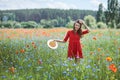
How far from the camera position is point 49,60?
6047mm

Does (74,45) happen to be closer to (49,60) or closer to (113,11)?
(49,60)

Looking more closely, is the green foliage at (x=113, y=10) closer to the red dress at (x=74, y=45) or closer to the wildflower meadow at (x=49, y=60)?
the wildflower meadow at (x=49, y=60)

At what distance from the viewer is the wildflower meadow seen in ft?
15.4

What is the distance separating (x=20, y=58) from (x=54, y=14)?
49.2 m

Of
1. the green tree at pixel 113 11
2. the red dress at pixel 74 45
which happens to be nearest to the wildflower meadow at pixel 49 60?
the red dress at pixel 74 45

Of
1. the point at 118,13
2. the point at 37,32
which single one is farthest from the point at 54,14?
the point at 37,32

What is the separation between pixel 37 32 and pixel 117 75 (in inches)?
206

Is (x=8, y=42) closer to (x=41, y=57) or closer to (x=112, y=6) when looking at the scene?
(x=41, y=57)

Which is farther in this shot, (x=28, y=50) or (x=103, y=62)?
(x=28, y=50)

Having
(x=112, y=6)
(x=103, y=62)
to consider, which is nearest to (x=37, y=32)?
(x=103, y=62)

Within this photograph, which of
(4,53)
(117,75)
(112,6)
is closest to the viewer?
(117,75)

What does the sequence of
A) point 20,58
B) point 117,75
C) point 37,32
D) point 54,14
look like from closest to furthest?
point 117,75, point 20,58, point 37,32, point 54,14

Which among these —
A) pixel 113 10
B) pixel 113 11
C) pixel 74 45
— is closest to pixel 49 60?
pixel 74 45

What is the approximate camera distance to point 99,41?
Result: 836 centimetres
